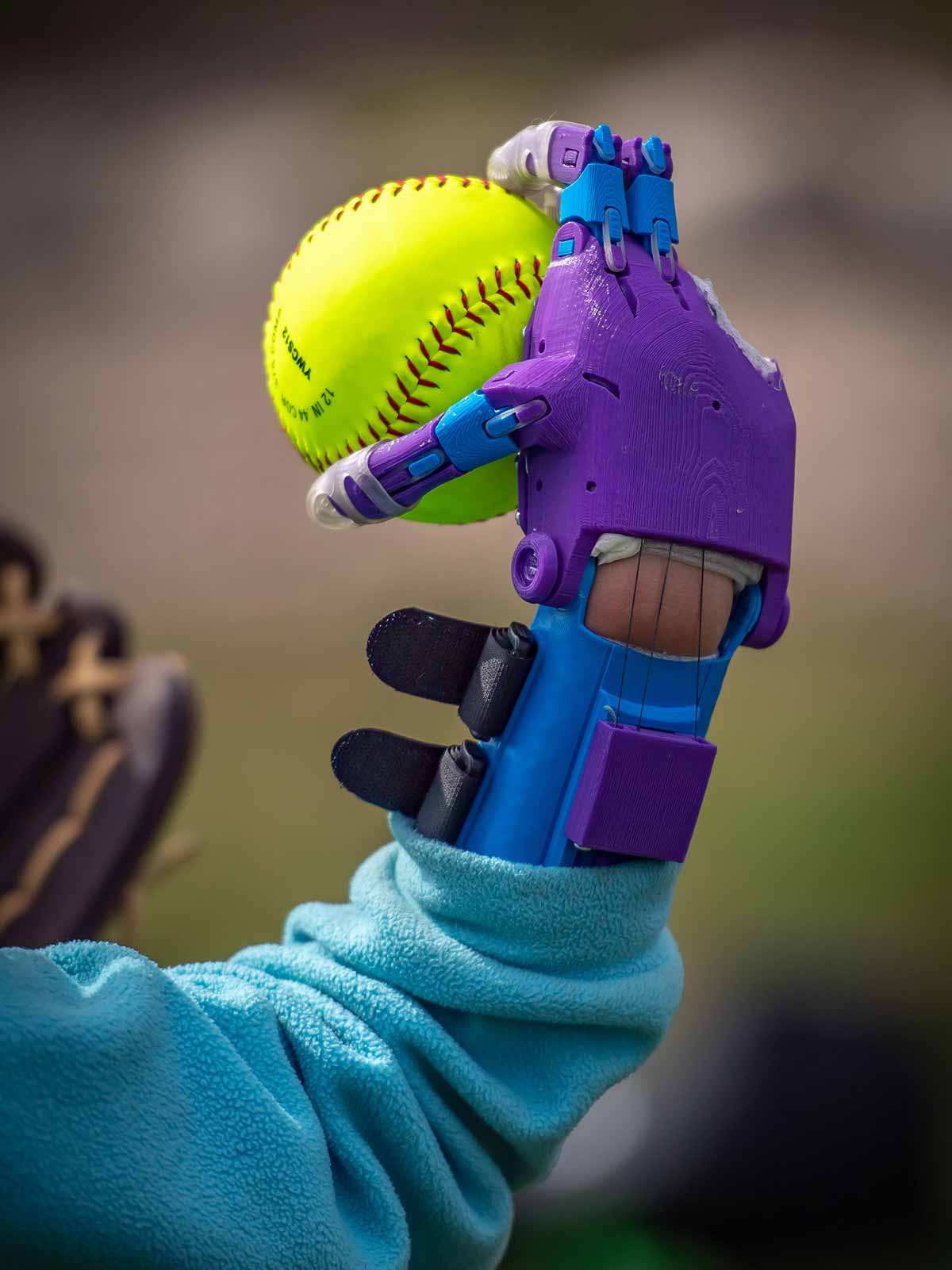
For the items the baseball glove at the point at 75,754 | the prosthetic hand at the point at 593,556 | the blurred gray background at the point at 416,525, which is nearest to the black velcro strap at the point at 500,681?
the prosthetic hand at the point at 593,556

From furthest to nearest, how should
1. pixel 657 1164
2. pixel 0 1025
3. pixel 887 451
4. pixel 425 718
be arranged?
pixel 425 718, pixel 887 451, pixel 657 1164, pixel 0 1025

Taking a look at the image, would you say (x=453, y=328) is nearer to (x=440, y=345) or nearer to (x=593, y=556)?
(x=440, y=345)

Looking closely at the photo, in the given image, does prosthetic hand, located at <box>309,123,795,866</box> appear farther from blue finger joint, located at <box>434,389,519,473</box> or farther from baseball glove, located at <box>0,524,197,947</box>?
baseball glove, located at <box>0,524,197,947</box>

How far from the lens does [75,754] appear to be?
1.39 metres

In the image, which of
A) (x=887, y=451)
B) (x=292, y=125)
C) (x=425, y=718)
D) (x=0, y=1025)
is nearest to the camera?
(x=0, y=1025)

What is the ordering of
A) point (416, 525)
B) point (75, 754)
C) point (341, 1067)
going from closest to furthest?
point (341, 1067)
point (75, 754)
point (416, 525)

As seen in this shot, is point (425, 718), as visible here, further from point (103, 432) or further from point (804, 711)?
point (103, 432)

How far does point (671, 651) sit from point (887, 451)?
109 cm

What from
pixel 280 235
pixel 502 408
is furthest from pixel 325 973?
pixel 280 235

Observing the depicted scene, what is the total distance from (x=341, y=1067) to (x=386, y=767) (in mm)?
131

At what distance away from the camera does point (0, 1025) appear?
38 cm

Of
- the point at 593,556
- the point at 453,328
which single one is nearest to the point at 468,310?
the point at 453,328

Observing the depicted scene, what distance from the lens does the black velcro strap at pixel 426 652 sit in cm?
52

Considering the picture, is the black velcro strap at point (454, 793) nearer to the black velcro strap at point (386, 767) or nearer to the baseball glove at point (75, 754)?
the black velcro strap at point (386, 767)
